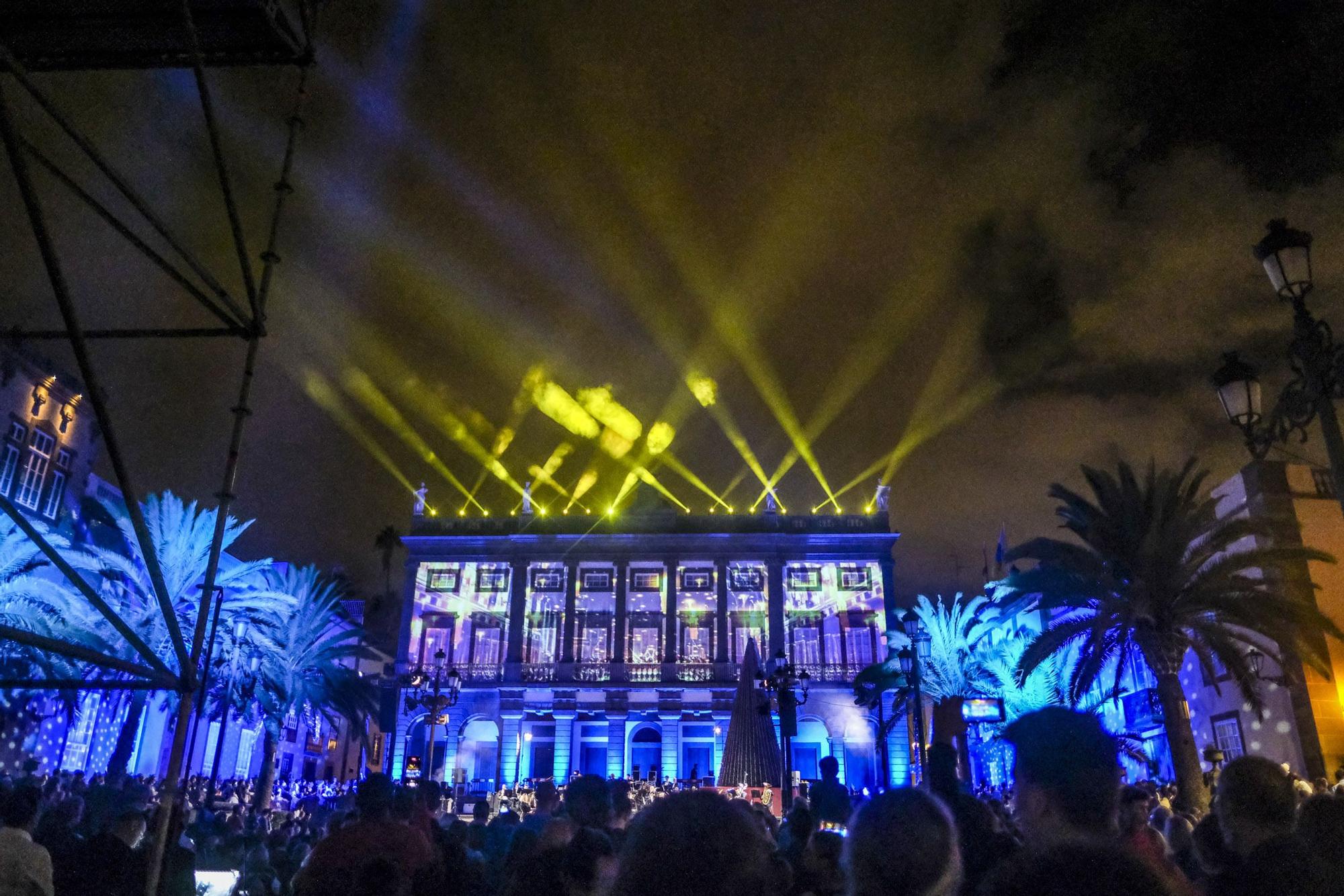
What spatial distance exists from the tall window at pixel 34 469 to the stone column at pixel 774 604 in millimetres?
34897

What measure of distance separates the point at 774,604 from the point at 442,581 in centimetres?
1971

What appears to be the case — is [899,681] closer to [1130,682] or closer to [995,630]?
[995,630]

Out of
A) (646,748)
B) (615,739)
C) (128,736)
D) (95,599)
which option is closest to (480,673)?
(615,739)

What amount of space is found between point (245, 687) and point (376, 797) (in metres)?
25.8

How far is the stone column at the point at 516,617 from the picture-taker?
160 feet

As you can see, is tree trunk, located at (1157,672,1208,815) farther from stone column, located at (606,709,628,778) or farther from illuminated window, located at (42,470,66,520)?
illuminated window, located at (42,470,66,520)

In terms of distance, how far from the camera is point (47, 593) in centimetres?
2470

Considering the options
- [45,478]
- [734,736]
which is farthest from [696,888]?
[45,478]

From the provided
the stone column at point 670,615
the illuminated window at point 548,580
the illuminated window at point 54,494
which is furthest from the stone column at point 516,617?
the illuminated window at point 54,494

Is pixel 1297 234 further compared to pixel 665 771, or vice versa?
pixel 665 771

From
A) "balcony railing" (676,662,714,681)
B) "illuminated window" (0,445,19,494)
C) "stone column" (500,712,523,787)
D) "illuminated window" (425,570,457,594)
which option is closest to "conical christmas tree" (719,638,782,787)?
"balcony railing" (676,662,714,681)

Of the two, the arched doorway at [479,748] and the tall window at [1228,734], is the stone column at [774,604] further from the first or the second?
the tall window at [1228,734]

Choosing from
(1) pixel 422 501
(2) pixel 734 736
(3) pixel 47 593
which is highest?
(1) pixel 422 501

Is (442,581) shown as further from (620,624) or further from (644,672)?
(644,672)
